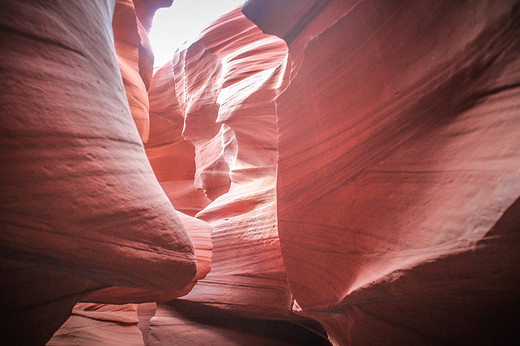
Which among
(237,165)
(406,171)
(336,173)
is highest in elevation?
(406,171)

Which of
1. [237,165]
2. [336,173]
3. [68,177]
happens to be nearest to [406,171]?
[336,173]

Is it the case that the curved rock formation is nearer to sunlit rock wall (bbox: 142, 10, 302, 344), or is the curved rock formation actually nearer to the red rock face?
sunlit rock wall (bbox: 142, 10, 302, 344)

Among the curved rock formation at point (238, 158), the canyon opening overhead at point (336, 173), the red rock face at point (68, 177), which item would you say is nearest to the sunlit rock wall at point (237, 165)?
the curved rock formation at point (238, 158)

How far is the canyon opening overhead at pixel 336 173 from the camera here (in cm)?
126

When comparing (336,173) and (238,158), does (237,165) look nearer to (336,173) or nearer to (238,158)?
(238,158)

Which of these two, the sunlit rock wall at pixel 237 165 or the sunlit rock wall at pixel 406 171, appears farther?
the sunlit rock wall at pixel 237 165

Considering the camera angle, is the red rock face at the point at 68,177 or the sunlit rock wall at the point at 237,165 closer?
the red rock face at the point at 68,177

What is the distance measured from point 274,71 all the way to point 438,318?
331 cm

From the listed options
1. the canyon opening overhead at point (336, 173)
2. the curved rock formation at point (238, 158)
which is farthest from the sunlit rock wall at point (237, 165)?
the canyon opening overhead at point (336, 173)

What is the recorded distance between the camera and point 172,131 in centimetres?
862

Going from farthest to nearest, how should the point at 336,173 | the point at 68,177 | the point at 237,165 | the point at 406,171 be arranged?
the point at 237,165 → the point at 336,173 → the point at 406,171 → the point at 68,177

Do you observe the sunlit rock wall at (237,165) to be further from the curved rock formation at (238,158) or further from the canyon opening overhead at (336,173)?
the canyon opening overhead at (336,173)

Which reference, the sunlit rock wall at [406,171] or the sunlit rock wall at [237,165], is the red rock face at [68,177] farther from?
the sunlit rock wall at [237,165]

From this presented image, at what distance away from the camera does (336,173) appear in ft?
6.45
